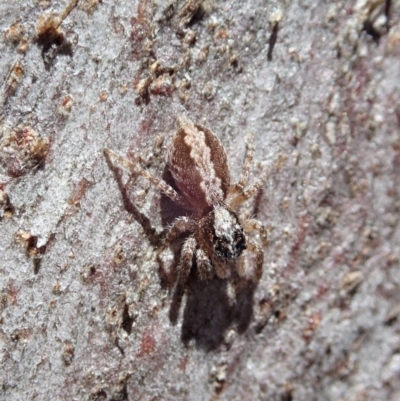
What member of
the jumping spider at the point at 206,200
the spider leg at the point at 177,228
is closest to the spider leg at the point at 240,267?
the jumping spider at the point at 206,200

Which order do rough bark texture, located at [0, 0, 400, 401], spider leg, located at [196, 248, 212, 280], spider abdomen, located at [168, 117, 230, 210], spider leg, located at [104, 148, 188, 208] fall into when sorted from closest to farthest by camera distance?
rough bark texture, located at [0, 0, 400, 401] < spider leg, located at [104, 148, 188, 208] < spider abdomen, located at [168, 117, 230, 210] < spider leg, located at [196, 248, 212, 280]

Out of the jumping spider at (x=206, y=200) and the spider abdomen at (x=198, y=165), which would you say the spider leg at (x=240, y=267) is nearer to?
the jumping spider at (x=206, y=200)

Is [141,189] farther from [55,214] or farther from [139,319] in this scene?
[139,319]

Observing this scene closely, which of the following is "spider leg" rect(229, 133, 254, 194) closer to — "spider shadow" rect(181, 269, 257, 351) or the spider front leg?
the spider front leg

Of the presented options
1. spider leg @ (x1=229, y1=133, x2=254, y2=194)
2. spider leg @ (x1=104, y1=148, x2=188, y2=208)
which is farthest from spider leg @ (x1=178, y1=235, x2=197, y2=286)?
spider leg @ (x1=229, y1=133, x2=254, y2=194)

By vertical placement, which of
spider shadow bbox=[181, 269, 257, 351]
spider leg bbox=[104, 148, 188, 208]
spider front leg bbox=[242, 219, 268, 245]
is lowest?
spider shadow bbox=[181, 269, 257, 351]

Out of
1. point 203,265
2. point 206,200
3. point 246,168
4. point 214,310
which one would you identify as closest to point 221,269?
point 203,265
